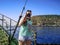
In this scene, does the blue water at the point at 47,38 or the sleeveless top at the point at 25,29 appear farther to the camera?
the blue water at the point at 47,38

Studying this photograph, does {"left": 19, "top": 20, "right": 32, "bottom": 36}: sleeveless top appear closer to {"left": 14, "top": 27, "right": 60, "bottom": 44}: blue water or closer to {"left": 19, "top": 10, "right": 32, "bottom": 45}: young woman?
{"left": 19, "top": 10, "right": 32, "bottom": 45}: young woman

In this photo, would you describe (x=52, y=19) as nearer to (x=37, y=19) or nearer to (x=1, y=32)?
(x=37, y=19)

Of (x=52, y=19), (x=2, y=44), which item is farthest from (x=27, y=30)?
(x=52, y=19)

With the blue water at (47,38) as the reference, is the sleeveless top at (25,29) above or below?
above

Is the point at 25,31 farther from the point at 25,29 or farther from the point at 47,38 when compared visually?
the point at 47,38

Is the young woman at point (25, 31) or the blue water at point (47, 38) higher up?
the young woman at point (25, 31)

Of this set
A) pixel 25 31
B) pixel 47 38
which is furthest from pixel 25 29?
pixel 47 38

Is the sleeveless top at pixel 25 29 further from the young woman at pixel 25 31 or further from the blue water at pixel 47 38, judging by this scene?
the blue water at pixel 47 38

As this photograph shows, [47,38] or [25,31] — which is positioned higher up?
[25,31]

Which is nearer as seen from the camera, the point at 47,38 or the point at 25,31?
the point at 25,31

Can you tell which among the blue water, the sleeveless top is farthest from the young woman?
the blue water

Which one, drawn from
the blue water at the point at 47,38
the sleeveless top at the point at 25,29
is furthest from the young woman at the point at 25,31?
the blue water at the point at 47,38

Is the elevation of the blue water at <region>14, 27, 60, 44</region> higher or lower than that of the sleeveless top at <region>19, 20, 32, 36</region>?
lower

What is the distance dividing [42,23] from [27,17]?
492ft
